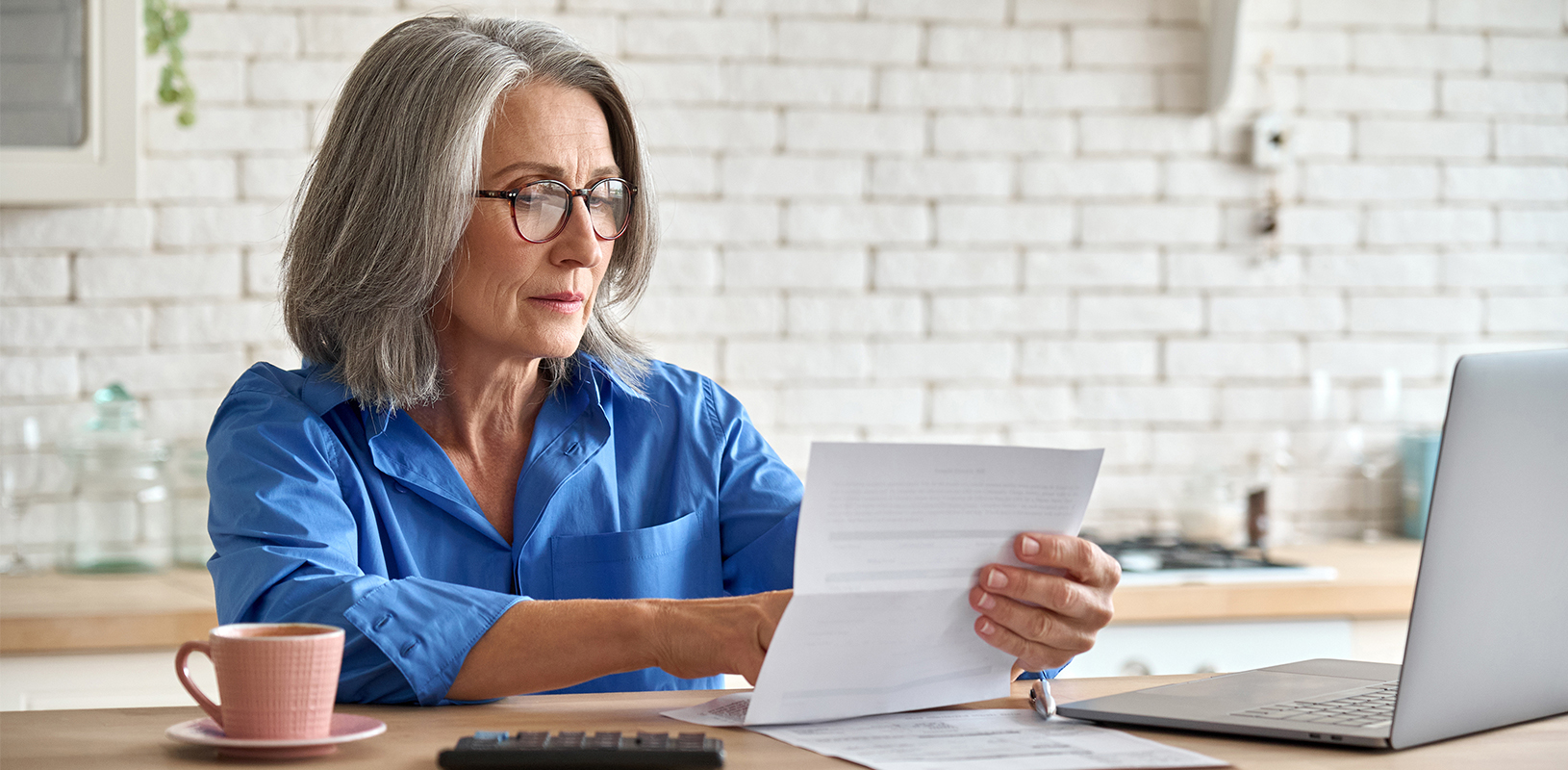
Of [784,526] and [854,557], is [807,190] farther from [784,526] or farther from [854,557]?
[854,557]

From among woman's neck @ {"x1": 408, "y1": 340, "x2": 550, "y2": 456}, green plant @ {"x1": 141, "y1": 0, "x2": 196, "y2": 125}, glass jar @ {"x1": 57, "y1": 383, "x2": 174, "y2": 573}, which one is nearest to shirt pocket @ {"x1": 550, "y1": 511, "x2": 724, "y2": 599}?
woman's neck @ {"x1": 408, "y1": 340, "x2": 550, "y2": 456}

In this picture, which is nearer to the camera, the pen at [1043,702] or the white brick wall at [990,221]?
the pen at [1043,702]

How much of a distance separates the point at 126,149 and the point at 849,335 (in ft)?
4.64

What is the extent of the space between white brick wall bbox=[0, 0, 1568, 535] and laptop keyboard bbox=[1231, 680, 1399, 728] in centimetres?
175

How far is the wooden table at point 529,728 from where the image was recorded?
1.03 meters

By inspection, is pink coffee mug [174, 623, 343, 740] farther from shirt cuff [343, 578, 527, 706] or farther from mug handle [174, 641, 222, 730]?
shirt cuff [343, 578, 527, 706]

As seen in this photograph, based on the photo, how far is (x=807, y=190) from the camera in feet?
9.65

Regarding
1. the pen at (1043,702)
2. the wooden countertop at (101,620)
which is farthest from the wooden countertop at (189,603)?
the pen at (1043,702)

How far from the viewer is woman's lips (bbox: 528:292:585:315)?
1639mm

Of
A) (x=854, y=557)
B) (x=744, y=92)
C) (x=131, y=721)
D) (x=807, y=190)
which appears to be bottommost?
(x=131, y=721)

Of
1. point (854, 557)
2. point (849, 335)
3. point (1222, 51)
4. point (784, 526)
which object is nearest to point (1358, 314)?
point (1222, 51)

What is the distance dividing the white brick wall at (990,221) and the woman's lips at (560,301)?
118 centimetres

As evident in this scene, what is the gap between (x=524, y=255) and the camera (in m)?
1.62

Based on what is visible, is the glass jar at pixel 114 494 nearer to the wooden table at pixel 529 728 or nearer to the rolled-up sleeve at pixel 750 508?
the rolled-up sleeve at pixel 750 508
